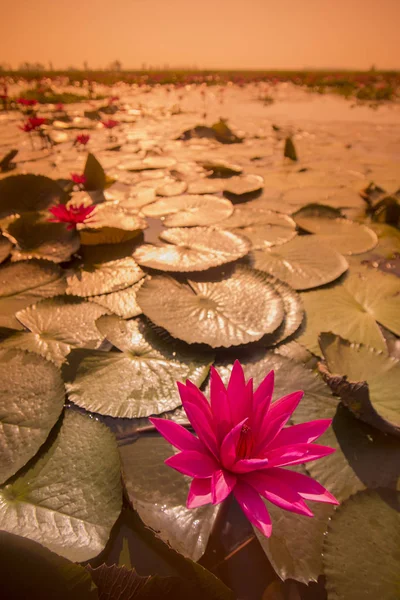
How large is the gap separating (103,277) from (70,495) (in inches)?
43.9

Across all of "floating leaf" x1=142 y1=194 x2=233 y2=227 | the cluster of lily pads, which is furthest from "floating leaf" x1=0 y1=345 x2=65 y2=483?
"floating leaf" x1=142 y1=194 x2=233 y2=227

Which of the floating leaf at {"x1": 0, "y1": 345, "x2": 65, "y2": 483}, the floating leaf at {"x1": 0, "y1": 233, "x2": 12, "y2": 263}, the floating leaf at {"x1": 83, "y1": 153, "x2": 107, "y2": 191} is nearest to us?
the floating leaf at {"x1": 0, "y1": 345, "x2": 65, "y2": 483}

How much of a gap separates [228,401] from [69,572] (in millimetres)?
408

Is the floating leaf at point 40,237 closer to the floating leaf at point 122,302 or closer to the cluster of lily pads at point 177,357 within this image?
the cluster of lily pads at point 177,357

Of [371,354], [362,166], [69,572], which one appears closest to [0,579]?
[69,572]

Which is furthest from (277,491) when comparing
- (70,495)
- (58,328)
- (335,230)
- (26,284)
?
(335,230)

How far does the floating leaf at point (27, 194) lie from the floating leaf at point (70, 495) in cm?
199

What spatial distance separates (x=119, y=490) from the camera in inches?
33.8

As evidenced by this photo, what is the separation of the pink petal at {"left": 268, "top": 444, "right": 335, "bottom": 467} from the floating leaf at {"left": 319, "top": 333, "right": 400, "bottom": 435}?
376 mm

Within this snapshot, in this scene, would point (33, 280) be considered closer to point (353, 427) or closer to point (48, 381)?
point (48, 381)

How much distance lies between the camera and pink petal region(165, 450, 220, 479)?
24.4 inches

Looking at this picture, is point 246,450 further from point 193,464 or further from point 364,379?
point 364,379

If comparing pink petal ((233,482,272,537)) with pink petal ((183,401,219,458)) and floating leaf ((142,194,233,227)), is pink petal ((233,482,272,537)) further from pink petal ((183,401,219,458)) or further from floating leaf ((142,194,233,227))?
floating leaf ((142,194,233,227))

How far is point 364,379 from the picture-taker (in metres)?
1.18
